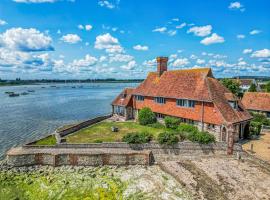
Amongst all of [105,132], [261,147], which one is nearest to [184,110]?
[261,147]

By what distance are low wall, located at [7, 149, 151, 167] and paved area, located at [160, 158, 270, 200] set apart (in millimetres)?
3042

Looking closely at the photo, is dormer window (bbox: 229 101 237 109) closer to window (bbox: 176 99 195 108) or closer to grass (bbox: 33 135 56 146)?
window (bbox: 176 99 195 108)

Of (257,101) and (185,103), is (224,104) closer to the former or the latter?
(185,103)

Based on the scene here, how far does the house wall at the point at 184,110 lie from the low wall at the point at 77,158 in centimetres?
969

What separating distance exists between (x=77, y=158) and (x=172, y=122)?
13922 millimetres

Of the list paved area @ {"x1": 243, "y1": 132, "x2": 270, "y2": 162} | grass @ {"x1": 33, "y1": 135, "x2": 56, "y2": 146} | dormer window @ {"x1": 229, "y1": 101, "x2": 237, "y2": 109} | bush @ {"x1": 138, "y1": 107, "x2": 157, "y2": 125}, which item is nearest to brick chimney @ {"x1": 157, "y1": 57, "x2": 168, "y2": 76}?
bush @ {"x1": 138, "y1": 107, "x2": 157, "y2": 125}

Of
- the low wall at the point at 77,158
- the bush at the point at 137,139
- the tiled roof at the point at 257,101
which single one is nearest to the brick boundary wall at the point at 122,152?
the low wall at the point at 77,158

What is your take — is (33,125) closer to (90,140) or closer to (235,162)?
(90,140)

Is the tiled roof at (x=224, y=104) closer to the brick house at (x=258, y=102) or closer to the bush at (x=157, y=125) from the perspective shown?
the bush at (x=157, y=125)

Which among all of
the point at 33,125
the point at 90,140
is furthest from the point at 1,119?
the point at 90,140

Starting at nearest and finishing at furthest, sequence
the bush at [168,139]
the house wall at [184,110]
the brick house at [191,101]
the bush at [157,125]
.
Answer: the bush at [168,139], the brick house at [191,101], the house wall at [184,110], the bush at [157,125]

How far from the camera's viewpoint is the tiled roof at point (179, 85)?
101ft

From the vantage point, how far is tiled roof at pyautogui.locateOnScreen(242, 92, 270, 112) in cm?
3959

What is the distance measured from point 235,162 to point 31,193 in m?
18.4
